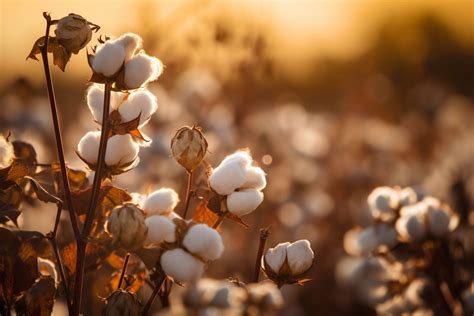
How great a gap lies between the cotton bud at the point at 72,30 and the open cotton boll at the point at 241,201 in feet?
1.38

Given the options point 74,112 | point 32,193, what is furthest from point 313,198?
point 74,112

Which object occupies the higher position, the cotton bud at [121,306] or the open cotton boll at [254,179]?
the open cotton boll at [254,179]

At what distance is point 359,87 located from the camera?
781cm

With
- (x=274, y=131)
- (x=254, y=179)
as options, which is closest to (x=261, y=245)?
(x=254, y=179)

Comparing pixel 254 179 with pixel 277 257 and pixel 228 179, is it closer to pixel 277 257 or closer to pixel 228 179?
pixel 228 179

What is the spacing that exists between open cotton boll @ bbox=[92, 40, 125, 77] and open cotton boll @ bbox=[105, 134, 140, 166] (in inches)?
5.8

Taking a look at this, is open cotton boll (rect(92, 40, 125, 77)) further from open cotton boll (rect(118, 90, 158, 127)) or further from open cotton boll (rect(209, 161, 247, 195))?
open cotton boll (rect(209, 161, 247, 195))

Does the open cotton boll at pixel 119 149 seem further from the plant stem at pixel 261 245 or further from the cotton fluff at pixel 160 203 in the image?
the plant stem at pixel 261 245

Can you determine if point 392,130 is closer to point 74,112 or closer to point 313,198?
point 313,198

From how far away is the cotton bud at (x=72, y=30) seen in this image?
1495mm

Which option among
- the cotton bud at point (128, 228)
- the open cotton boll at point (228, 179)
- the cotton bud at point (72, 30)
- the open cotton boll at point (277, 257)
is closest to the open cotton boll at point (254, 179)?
the open cotton boll at point (228, 179)

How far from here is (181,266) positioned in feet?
4.68

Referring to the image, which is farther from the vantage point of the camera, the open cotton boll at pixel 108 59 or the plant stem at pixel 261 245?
the plant stem at pixel 261 245

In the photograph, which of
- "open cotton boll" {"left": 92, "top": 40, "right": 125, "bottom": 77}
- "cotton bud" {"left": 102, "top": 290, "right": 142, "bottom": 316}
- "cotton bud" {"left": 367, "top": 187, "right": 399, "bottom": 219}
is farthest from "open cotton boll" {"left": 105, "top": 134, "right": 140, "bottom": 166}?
"cotton bud" {"left": 367, "top": 187, "right": 399, "bottom": 219}
